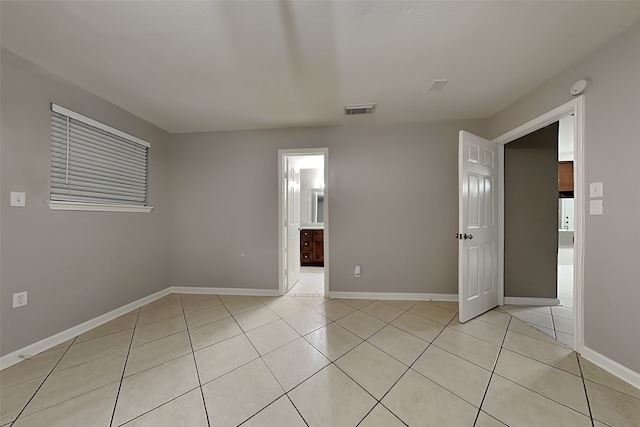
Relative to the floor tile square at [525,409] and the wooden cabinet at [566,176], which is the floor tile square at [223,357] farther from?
the wooden cabinet at [566,176]

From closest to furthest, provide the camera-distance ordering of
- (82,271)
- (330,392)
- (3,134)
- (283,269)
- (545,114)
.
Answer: (330,392)
(3,134)
(545,114)
(82,271)
(283,269)

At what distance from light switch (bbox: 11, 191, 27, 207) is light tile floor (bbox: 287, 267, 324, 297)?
8.61ft

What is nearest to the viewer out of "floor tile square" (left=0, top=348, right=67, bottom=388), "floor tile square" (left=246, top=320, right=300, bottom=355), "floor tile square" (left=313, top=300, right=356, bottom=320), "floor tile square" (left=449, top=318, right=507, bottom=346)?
"floor tile square" (left=0, top=348, right=67, bottom=388)

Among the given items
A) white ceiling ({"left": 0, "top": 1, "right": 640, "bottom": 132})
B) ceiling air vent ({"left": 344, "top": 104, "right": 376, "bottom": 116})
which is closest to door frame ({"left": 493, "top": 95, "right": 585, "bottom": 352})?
white ceiling ({"left": 0, "top": 1, "right": 640, "bottom": 132})

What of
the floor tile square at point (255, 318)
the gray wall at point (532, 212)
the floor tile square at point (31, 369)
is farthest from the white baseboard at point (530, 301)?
the floor tile square at point (31, 369)

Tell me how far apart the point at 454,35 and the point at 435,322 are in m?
2.45

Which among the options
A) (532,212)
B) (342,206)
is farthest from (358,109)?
(532,212)

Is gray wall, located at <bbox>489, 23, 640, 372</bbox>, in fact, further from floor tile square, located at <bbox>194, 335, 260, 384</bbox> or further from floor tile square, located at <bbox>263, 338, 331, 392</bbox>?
floor tile square, located at <bbox>194, 335, 260, 384</bbox>

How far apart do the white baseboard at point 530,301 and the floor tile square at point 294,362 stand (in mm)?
2494

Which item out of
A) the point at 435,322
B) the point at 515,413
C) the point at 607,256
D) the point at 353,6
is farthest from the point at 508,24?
the point at 435,322

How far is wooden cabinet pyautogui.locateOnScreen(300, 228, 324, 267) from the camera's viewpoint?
4.90m

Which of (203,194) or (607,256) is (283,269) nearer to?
(203,194)

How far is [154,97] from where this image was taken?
2.28 metres

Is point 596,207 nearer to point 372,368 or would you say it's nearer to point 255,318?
point 372,368
